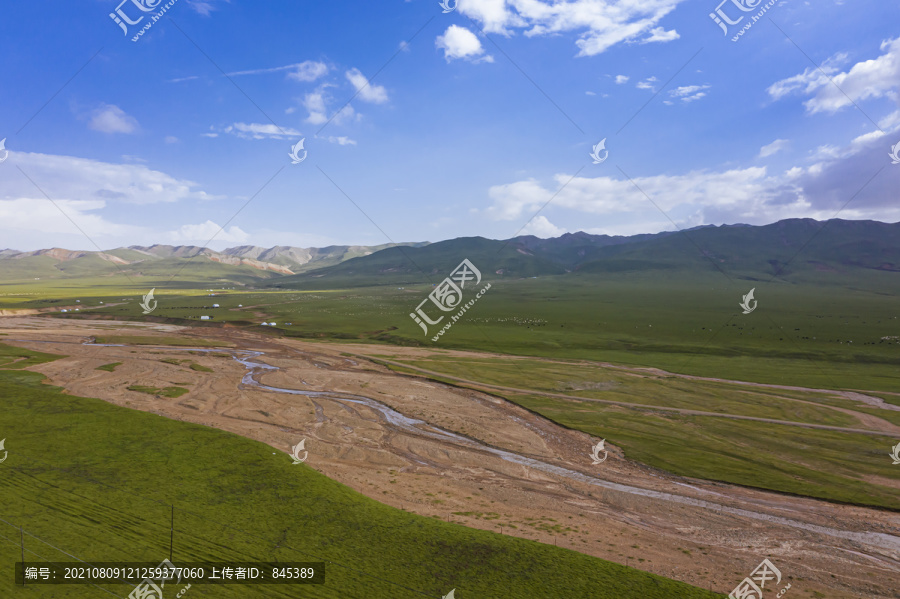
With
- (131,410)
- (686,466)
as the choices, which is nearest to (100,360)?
(131,410)

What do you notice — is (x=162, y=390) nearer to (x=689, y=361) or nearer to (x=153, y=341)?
→ (x=153, y=341)

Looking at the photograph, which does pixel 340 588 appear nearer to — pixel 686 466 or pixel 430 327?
pixel 686 466

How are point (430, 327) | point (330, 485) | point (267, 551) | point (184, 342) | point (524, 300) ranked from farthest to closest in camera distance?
point (524, 300), point (430, 327), point (184, 342), point (330, 485), point (267, 551)

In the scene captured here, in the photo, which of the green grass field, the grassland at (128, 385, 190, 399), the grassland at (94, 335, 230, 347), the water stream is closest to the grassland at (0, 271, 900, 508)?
the green grass field

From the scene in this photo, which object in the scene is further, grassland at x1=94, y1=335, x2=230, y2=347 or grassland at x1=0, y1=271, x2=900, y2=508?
grassland at x1=94, y1=335, x2=230, y2=347

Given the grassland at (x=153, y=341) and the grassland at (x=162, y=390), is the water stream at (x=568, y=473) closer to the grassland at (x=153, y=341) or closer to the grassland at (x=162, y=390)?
the grassland at (x=162, y=390)

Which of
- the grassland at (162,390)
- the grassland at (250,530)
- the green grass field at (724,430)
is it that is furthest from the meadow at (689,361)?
the grassland at (162,390)

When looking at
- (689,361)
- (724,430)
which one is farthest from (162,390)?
(689,361)

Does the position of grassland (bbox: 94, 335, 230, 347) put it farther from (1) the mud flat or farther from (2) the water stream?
(2) the water stream
